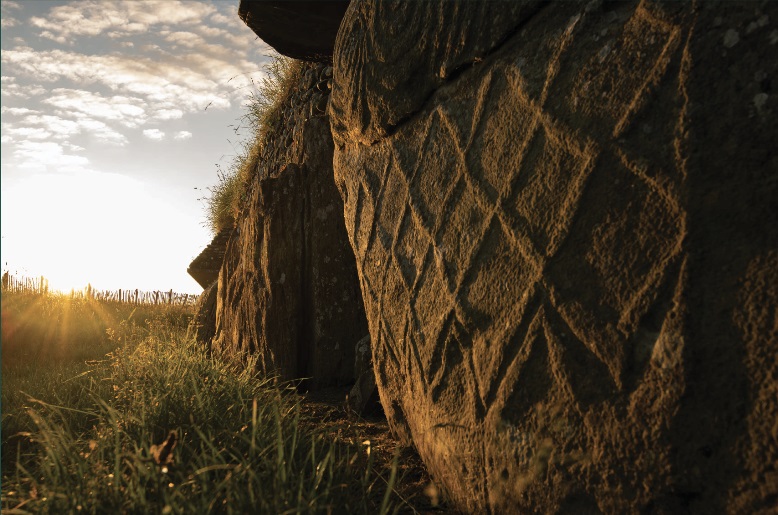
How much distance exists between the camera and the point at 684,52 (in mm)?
1407

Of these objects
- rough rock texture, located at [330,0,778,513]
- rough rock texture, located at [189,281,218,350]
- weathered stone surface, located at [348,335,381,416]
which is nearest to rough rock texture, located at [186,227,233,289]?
rough rock texture, located at [189,281,218,350]

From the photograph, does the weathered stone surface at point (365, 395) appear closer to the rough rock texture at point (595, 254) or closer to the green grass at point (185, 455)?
the green grass at point (185, 455)

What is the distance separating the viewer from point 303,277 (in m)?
4.34

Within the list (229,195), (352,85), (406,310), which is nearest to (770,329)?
(406,310)

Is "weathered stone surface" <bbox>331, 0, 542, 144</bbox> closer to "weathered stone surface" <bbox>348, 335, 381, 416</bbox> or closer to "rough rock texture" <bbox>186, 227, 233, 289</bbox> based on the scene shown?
"weathered stone surface" <bbox>348, 335, 381, 416</bbox>

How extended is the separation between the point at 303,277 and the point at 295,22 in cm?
192

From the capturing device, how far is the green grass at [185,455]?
171 cm

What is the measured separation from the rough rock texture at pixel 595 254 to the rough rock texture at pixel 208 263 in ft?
24.7

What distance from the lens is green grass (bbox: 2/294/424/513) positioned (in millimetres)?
1707

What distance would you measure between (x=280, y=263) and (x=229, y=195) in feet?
16.1

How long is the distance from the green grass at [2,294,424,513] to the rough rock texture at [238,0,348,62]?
2.48 metres

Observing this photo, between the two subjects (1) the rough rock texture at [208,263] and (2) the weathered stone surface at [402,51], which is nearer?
(2) the weathered stone surface at [402,51]

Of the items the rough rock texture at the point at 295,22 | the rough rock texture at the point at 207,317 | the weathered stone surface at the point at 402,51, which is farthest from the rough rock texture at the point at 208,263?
the weathered stone surface at the point at 402,51

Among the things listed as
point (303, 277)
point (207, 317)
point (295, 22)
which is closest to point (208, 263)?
point (207, 317)
